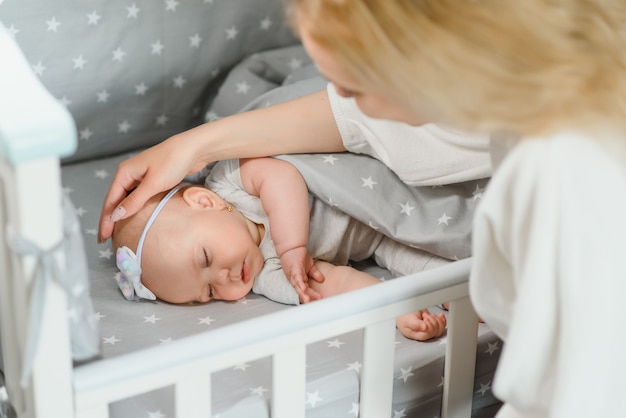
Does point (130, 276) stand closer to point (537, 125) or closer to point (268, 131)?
point (268, 131)

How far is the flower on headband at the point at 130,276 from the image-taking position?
1236 millimetres

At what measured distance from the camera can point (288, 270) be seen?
128cm

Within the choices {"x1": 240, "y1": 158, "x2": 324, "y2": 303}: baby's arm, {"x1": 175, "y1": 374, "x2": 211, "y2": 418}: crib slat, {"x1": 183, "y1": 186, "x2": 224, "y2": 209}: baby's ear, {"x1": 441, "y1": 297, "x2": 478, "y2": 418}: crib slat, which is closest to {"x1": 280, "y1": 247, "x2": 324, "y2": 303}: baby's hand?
{"x1": 240, "y1": 158, "x2": 324, "y2": 303}: baby's arm

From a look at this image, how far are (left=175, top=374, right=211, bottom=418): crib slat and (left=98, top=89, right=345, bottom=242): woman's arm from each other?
0.41 m

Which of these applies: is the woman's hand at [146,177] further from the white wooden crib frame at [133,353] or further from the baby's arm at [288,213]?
the white wooden crib frame at [133,353]

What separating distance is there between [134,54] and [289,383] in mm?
775

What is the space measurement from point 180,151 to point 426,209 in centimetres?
34

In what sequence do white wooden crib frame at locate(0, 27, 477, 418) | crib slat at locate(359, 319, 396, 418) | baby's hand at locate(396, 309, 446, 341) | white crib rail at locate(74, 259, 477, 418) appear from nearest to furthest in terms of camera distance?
1. white wooden crib frame at locate(0, 27, 477, 418)
2. white crib rail at locate(74, 259, 477, 418)
3. crib slat at locate(359, 319, 396, 418)
4. baby's hand at locate(396, 309, 446, 341)

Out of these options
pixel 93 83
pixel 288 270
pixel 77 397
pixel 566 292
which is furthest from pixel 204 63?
pixel 566 292

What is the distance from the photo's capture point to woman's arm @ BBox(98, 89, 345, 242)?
4.22 ft

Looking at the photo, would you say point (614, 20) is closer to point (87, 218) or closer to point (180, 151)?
point (180, 151)

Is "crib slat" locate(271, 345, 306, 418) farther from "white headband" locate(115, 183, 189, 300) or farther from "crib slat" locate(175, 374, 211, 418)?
"white headband" locate(115, 183, 189, 300)

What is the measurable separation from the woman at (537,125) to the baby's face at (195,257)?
45cm

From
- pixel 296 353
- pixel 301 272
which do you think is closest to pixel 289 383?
pixel 296 353
